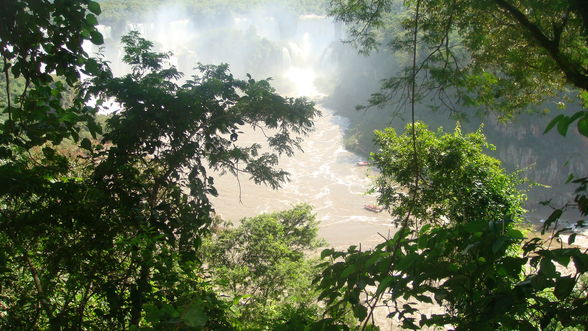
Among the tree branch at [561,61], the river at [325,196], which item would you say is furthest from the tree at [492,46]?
the river at [325,196]

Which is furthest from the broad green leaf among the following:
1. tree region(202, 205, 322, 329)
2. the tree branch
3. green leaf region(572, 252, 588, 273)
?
tree region(202, 205, 322, 329)

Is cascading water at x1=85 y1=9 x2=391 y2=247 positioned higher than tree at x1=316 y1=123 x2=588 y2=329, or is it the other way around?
cascading water at x1=85 y1=9 x2=391 y2=247

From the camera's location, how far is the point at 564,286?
780mm

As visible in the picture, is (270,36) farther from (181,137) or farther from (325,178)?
Answer: (181,137)

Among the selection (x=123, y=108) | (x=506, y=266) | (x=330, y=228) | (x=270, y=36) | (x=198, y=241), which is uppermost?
(x=270, y=36)

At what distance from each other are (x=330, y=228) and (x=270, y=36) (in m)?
56.2

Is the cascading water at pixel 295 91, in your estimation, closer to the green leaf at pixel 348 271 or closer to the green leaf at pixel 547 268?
Result: the green leaf at pixel 348 271

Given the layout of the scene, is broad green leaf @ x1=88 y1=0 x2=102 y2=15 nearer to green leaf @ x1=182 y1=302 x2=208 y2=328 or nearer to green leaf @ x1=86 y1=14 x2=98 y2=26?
green leaf @ x1=86 y1=14 x2=98 y2=26

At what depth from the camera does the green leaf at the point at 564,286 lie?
0.76 meters

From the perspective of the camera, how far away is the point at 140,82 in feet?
16.9

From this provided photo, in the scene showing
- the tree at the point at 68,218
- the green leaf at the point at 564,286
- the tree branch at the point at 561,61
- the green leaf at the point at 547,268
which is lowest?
the green leaf at the point at 564,286

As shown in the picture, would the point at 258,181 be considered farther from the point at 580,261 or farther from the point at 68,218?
the point at 580,261

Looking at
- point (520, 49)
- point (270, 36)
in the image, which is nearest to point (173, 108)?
point (520, 49)

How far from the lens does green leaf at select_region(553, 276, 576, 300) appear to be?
762 millimetres
